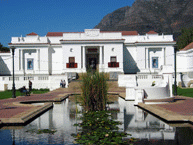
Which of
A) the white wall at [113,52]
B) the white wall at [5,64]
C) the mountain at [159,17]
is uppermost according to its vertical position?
the mountain at [159,17]

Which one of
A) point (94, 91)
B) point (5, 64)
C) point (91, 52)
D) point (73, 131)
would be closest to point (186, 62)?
point (91, 52)

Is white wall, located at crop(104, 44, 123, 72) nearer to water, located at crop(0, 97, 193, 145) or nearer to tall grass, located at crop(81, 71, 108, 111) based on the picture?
tall grass, located at crop(81, 71, 108, 111)

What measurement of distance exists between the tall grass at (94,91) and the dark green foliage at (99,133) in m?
1.70

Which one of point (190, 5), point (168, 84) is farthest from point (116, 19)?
point (168, 84)

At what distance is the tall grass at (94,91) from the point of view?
465 inches

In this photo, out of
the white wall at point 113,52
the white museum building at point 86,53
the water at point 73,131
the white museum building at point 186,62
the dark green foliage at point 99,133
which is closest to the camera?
the dark green foliage at point 99,133

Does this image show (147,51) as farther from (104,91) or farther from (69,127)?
(69,127)

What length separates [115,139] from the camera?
696 centimetres

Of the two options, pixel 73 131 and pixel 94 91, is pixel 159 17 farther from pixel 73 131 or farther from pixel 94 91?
pixel 73 131

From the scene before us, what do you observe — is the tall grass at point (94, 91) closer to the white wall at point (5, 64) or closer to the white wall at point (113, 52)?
the white wall at point (113, 52)

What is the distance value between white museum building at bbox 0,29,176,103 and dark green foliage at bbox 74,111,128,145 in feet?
110

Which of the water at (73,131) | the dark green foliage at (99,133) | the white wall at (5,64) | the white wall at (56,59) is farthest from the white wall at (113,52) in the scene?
the dark green foliage at (99,133)

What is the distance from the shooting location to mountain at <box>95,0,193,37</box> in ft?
367

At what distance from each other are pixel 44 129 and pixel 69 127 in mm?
835
